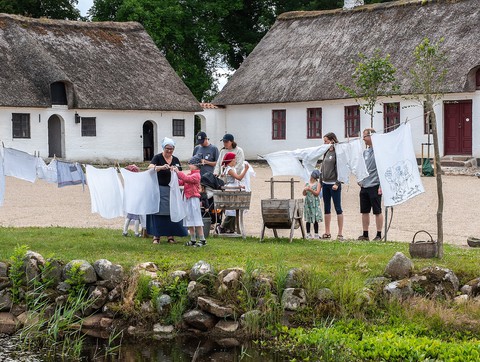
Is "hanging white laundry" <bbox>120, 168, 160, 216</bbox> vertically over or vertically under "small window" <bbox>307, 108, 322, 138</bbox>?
under

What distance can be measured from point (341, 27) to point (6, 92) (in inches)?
582

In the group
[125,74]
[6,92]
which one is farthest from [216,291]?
[125,74]

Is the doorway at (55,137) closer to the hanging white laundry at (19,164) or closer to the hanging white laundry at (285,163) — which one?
the hanging white laundry at (19,164)

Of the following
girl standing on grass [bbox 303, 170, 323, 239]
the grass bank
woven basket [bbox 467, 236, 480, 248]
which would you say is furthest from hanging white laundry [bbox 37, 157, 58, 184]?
woven basket [bbox 467, 236, 480, 248]

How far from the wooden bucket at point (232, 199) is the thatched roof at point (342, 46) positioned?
18.9m

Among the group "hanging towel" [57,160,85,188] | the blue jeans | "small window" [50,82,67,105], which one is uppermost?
"small window" [50,82,67,105]

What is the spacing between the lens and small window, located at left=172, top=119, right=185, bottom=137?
39.2 m

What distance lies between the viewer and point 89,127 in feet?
120

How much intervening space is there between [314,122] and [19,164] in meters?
23.4

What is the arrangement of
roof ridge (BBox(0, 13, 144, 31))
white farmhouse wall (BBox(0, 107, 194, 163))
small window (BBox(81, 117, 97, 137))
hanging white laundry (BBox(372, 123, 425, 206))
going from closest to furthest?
hanging white laundry (BBox(372, 123, 425, 206)) < white farmhouse wall (BBox(0, 107, 194, 163)) < small window (BBox(81, 117, 97, 137)) < roof ridge (BBox(0, 13, 144, 31))

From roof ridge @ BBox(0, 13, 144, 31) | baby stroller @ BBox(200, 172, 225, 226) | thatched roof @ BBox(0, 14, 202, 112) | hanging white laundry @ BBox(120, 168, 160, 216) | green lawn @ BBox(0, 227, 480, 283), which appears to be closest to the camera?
green lawn @ BBox(0, 227, 480, 283)

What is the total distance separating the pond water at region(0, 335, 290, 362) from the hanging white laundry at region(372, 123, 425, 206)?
12.9 ft

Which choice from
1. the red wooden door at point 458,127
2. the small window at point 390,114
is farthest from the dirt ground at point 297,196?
the small window at point 390,114

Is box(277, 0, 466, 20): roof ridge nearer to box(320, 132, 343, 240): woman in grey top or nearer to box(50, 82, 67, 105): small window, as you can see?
box(50, 82, 67, 105): small window
